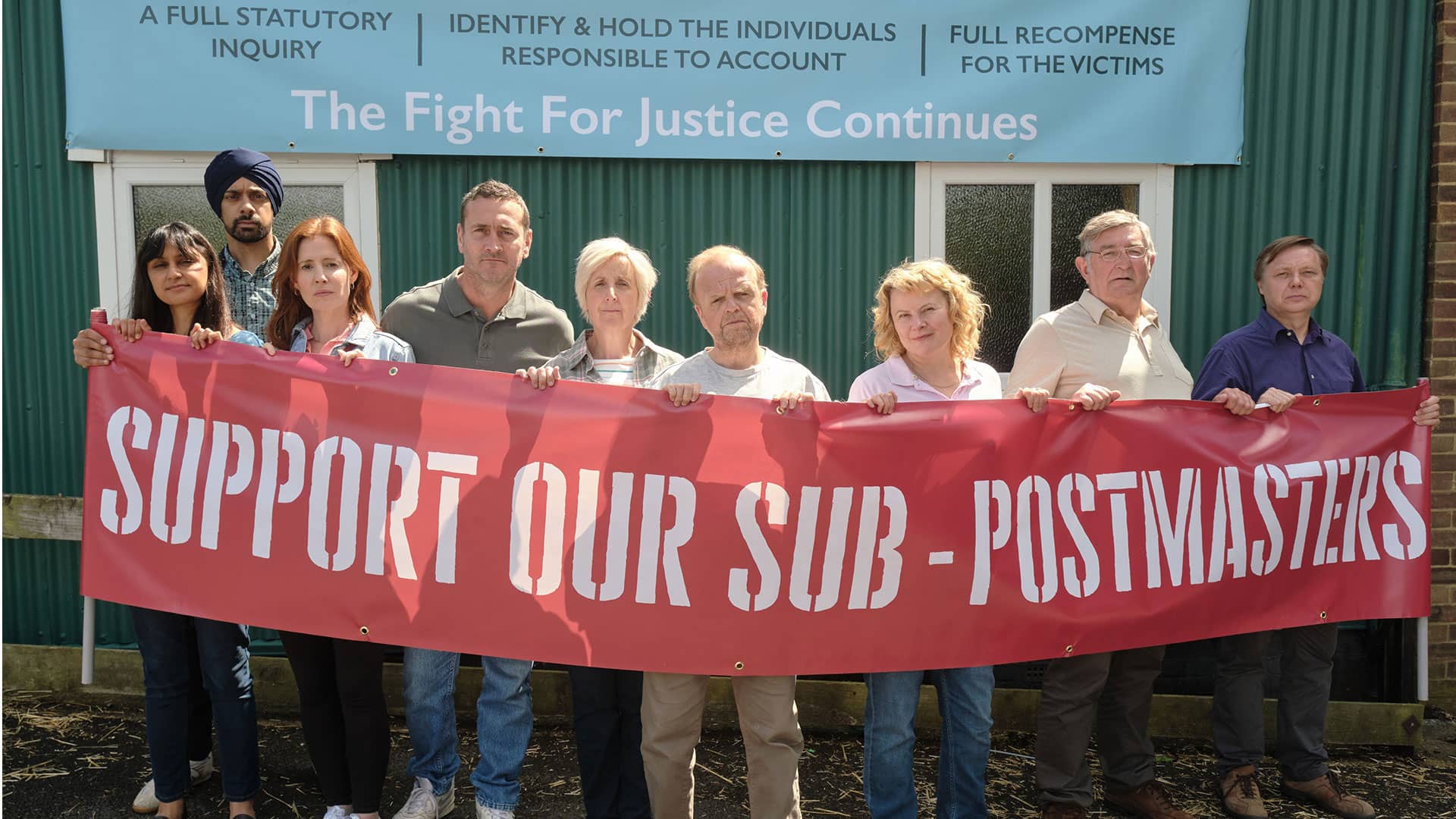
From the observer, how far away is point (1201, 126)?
4.55 metres

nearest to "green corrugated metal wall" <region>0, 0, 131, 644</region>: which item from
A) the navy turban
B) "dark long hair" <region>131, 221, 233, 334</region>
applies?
the navy turban

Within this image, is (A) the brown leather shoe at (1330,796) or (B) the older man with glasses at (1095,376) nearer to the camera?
(B) the older man with glasses at (1095,376)

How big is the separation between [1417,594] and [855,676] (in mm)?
2330

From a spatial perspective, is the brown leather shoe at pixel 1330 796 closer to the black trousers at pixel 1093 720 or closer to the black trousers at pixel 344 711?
the black trousers at pixel 1093 720

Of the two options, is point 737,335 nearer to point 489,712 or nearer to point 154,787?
point 489,712

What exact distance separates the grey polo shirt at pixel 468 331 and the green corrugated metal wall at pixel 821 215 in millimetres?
1183

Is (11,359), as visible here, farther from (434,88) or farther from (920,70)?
(920,70)

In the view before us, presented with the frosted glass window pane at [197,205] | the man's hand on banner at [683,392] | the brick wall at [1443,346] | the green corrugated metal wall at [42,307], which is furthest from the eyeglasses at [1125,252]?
the green corrugated metal wall at [42,307]

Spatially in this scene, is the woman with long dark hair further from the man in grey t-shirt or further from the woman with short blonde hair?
the man in grey t-shirt

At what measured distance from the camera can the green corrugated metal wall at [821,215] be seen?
4.63 m

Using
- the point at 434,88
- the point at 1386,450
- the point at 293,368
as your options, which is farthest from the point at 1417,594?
the point at 434,88

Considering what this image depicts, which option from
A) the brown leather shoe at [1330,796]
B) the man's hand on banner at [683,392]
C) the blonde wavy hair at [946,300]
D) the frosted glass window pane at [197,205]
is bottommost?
the brown leather shoe at [1330,796]

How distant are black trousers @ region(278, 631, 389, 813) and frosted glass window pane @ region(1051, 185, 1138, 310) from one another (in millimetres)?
3456

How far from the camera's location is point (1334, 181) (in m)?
4.69
